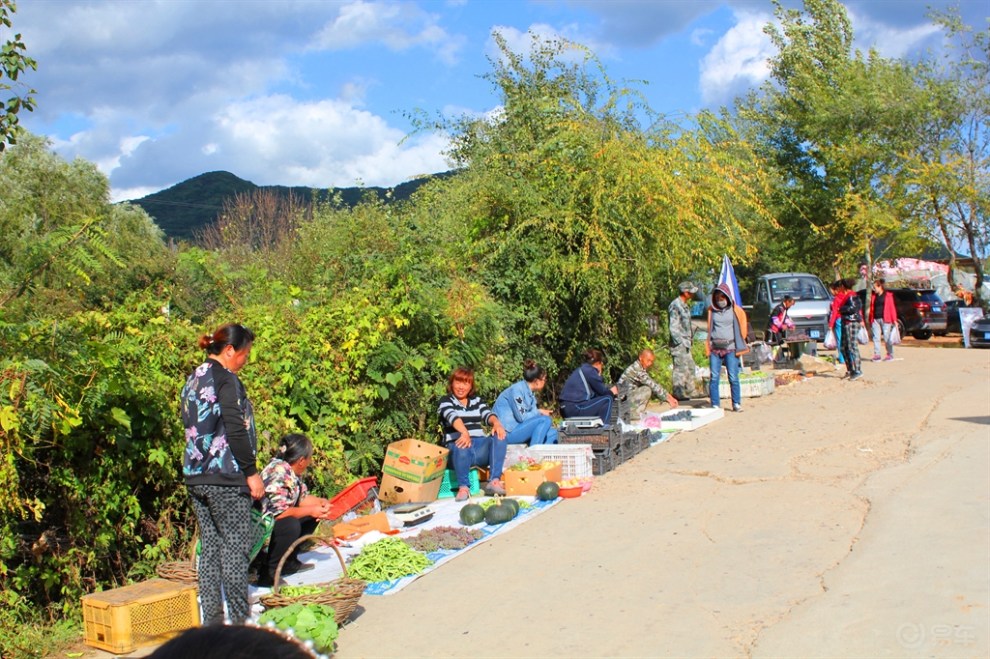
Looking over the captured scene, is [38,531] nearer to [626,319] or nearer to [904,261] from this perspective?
[626,319]

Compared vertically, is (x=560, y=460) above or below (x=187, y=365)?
below

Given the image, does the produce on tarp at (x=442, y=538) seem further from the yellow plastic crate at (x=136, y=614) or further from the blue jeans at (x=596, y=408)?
the blue jeans at (x=596, y=408)

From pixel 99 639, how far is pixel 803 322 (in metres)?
20.1

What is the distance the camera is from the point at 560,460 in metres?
9.69

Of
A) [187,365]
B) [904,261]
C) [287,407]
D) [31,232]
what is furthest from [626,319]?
[904,261]

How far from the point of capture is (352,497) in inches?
328

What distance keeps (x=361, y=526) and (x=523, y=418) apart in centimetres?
304

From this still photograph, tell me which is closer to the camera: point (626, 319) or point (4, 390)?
point (4, 390)

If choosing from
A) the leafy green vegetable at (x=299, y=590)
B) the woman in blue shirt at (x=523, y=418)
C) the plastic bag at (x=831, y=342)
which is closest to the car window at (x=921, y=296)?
the plastic bag at (x=831, y=342)

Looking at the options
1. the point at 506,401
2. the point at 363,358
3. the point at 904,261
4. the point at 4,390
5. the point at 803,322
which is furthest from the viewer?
the point at 904,261

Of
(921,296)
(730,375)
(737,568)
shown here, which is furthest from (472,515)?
(921,296)

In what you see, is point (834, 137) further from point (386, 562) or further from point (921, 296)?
Result: point (386, 562)

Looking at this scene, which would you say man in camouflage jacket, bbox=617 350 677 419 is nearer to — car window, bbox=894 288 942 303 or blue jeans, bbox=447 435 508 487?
blue jeans, bbox=447 435 508 487

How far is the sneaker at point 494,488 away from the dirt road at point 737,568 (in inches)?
31.7
